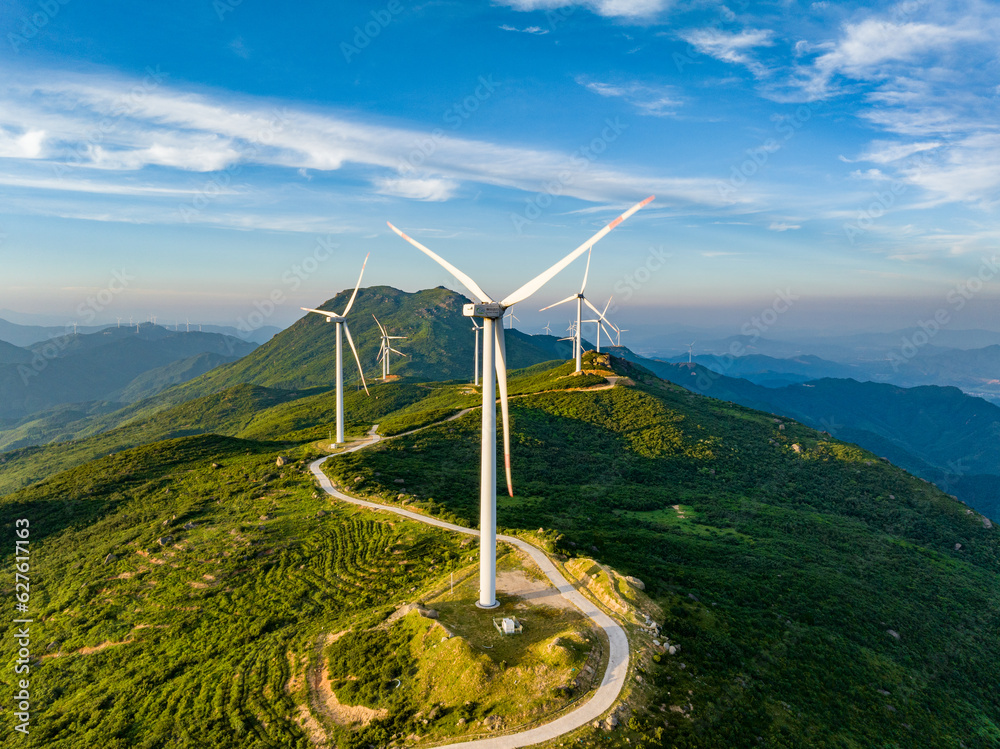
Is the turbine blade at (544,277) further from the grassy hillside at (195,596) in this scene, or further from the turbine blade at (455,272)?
the grassy hillside at (195,596)

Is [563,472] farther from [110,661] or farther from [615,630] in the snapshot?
[110,661]

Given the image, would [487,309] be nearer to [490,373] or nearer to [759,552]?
[490,373]

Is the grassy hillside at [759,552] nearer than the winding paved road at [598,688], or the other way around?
the winding paved road at [598,688]

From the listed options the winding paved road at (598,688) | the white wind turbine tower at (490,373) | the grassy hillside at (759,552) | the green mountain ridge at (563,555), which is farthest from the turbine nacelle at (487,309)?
the grassy hillside at (759,552)

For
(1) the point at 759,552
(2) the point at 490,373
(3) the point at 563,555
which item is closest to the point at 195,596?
(3) the point at 563,555

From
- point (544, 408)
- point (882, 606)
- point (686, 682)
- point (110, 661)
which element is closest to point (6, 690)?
point (110, 661)

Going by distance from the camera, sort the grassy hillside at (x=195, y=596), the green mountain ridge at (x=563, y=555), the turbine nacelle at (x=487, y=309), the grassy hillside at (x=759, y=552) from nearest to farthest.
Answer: the turbine nacelle at (x=487, y=309) < the green mountain ridge at (x=563, y=555) < the grassy hillside at (x=195, y=596) < the grassy hillside at (x=759, y=552)

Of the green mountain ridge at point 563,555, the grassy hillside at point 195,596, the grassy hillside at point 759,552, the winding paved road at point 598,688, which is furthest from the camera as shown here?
the grassy hillside at point 759,552

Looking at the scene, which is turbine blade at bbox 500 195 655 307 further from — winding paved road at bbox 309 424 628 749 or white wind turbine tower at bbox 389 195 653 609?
winding paved road at bbox 309 424 628 749

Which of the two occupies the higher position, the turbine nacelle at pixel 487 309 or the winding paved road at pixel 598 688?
the turbine nacelle at pixel 487 309
